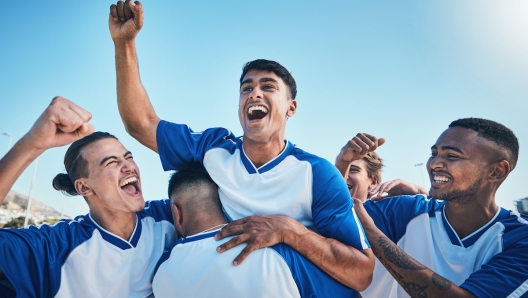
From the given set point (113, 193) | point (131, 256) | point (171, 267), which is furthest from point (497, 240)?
point (113, 193)

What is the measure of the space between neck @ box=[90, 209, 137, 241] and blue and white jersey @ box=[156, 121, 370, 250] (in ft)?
2.16

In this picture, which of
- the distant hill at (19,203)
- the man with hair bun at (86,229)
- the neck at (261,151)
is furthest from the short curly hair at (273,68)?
the distant hill at (19,203)

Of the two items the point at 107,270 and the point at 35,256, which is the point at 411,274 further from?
the point at 35,256

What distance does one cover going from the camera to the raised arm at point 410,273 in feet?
10.6

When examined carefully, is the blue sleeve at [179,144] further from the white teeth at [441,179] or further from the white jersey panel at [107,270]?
the white teeth at [441,179]

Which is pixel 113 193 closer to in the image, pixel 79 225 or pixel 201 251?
pixel 79 225

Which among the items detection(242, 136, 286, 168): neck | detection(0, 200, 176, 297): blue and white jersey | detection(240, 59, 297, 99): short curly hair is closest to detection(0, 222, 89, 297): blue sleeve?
detection(0, 200, 176, 297): blue and white jersey

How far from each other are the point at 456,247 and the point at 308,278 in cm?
181

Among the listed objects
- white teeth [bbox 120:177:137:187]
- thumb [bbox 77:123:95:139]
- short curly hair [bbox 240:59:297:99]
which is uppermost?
short curly hair [bbox 240:59:297:99]

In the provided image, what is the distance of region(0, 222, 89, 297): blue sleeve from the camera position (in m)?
3.20

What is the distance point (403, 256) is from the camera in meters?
3.58

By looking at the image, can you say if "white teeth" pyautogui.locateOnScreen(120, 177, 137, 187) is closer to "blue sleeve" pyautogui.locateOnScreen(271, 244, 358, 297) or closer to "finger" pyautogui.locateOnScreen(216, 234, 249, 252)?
"finger" pyautogui.locateOnScreen(216, 234, 249, 252)

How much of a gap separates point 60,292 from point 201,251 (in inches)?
52.8

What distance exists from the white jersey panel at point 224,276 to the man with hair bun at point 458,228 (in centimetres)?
126
